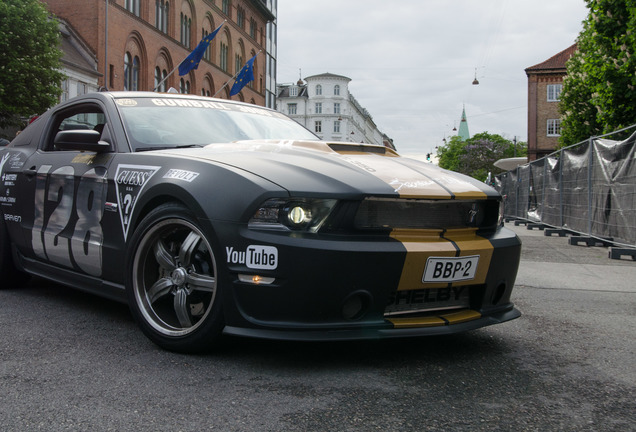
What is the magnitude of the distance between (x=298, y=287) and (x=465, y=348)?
114 cm

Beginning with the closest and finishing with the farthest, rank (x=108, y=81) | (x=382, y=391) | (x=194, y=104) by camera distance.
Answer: (x=382, y=391) → (x=194, y=104) → (x=108, y=81)

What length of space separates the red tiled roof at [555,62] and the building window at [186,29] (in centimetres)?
2889

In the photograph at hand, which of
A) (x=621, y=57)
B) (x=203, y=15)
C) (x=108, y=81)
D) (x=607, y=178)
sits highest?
(x=203, y=15)

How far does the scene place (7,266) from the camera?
4.87m

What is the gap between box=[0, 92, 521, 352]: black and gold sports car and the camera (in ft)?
9.11

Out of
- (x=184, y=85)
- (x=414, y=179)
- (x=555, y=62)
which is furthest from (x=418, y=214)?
(x=555, y=62)

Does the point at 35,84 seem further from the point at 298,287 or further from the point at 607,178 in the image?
the point at 298,287

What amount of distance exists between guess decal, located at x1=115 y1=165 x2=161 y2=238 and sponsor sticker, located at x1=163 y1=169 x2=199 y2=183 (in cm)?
15

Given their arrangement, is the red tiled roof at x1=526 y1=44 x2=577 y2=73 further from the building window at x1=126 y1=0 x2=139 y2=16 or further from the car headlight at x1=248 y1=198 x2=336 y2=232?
the car headlight at x1=248 y1=198 x2=336 y2=232

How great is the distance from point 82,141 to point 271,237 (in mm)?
1645

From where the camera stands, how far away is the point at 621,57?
1482 cm

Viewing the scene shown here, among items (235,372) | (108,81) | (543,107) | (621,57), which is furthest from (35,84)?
(543,107)

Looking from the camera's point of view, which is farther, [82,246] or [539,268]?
[539,268]

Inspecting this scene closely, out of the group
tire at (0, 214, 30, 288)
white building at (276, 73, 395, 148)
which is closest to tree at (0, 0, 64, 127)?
tire at (0, 214, 30, 288)
